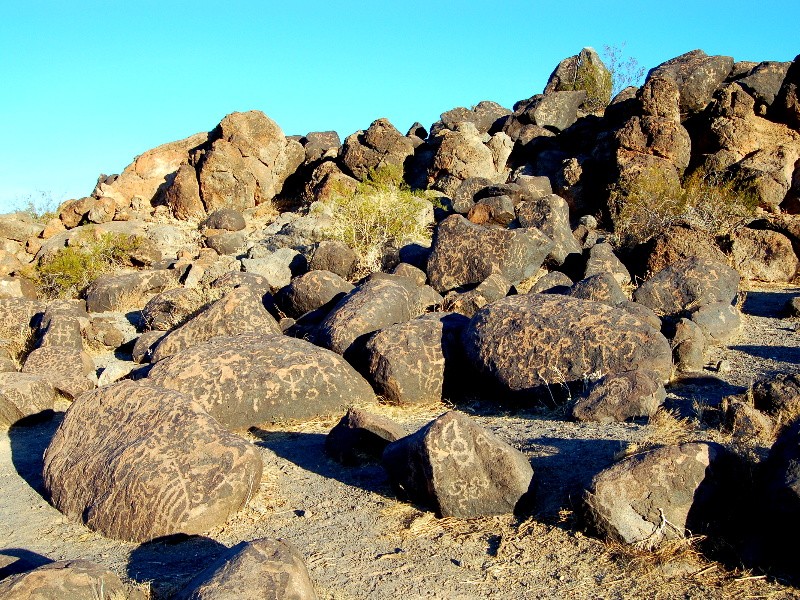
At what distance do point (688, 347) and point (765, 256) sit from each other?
5557 millimetres

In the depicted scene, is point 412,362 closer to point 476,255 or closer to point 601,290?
point 601,290

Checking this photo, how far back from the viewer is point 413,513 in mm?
4539

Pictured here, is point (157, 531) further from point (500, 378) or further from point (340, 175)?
point (340, 175)

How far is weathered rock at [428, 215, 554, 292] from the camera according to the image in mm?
10234

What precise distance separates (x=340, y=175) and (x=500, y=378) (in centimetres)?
1437

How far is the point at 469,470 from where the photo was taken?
4.34 m

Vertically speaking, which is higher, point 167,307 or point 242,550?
point 167,307

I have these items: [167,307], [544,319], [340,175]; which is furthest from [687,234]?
[340,175]

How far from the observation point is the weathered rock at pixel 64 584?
10.9 feet

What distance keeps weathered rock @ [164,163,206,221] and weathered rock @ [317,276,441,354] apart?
12.2 m

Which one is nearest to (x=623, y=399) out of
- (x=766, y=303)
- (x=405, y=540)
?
(x=405, y=540)

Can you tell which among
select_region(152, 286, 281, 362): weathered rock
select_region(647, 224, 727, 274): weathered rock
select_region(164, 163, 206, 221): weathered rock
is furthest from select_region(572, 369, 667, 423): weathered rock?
select_region(164, 163, 206, 221): weathered rock

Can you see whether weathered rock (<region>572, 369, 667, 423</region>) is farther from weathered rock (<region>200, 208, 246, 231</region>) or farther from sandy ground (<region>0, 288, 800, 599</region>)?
weathered rock (<region>200, 208, 246, 231</region>)

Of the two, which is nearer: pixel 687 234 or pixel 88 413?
pixel 88 413
